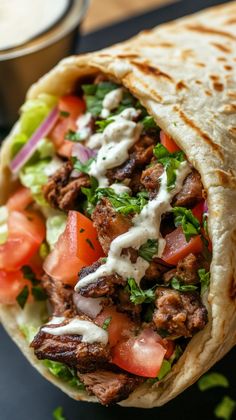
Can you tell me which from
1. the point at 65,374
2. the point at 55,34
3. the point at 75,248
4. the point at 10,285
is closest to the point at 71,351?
the point at 65,374

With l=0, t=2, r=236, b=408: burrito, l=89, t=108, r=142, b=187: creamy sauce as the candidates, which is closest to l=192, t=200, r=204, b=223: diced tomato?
l=0, t=2, r=236, b=408: burrito

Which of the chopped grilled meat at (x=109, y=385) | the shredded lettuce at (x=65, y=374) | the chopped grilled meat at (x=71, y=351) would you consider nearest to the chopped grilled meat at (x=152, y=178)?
the chopped grilled meat at (x=71, y=351)

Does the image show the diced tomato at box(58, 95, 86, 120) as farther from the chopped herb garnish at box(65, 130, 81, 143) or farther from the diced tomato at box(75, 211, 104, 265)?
the diced tomato at box(75, 211, 104, 265)

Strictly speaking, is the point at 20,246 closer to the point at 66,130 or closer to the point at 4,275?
the point at 4,275

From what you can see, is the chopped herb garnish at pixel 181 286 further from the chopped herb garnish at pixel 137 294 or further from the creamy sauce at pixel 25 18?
the creamy sauce at pixel 25 18

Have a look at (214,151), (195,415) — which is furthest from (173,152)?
(195,415)
